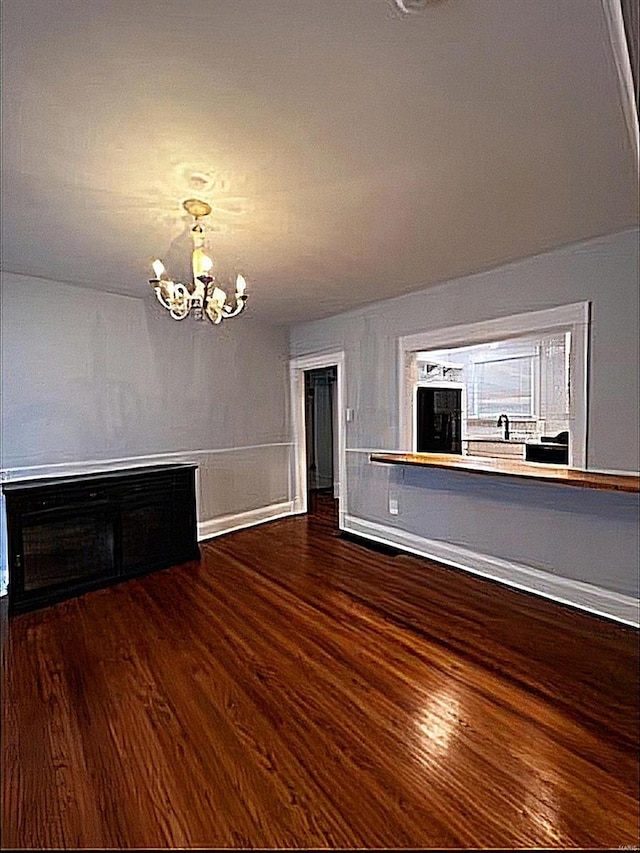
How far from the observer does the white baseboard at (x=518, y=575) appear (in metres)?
3.04

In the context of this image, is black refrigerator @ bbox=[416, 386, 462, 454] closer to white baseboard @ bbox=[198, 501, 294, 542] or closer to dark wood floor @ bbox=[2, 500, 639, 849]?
white baseboard @ bbox=[198, 501, 294, 542]

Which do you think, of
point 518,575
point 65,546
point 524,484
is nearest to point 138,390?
point 65,546

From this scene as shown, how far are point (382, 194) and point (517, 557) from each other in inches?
105

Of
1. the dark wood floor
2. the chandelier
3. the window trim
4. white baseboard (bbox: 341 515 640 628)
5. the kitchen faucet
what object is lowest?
the dark wood floor

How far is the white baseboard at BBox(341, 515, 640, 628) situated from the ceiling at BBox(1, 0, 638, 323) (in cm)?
222

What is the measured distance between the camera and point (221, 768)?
1.82 metres

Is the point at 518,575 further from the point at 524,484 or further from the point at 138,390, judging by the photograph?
the point at 138,390

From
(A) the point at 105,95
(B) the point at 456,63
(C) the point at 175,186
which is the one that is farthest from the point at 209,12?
(C) the point at 175,186

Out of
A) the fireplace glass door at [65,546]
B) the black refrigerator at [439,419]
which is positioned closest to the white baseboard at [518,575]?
the black refrigerator at [439,419]

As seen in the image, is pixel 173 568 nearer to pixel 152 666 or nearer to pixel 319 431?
pixel 152 666

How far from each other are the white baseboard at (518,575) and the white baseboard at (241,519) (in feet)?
4.14

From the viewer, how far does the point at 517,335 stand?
363 cm

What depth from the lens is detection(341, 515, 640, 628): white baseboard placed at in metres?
3.04

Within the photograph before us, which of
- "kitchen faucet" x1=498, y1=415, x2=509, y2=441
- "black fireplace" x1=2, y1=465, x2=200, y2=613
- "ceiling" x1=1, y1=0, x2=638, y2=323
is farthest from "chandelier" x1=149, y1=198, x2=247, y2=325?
"kitchen faucet" x1=498, y1=415, x2=509, y2=441
